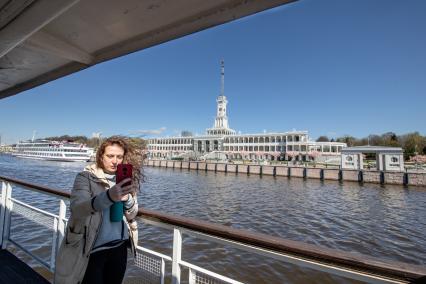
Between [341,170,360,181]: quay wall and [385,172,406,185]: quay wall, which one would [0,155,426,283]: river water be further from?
[341,170,360,181]: quay wall

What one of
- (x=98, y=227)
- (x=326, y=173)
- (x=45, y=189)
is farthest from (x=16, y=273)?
(x=326, y=173)

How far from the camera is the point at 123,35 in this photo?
7.57 feet

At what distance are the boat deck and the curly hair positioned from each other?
5.92ft

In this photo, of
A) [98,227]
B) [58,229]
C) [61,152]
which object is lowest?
[58,229]

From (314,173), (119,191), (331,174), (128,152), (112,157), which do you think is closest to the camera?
(119,191)

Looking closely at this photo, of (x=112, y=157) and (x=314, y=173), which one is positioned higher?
(x=112, y=157)

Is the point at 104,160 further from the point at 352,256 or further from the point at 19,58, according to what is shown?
the point at 19,58

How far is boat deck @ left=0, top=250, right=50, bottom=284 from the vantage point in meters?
2.59

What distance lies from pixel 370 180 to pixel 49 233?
31.7m

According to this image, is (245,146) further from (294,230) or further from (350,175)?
(294,230)

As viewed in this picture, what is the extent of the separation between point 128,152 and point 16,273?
7.39 ft

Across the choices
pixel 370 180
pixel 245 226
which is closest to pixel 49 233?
pixel 245 226

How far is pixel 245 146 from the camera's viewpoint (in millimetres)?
70938

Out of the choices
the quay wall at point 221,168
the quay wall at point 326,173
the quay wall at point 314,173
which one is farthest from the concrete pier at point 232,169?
the quay wall at point 314,173
